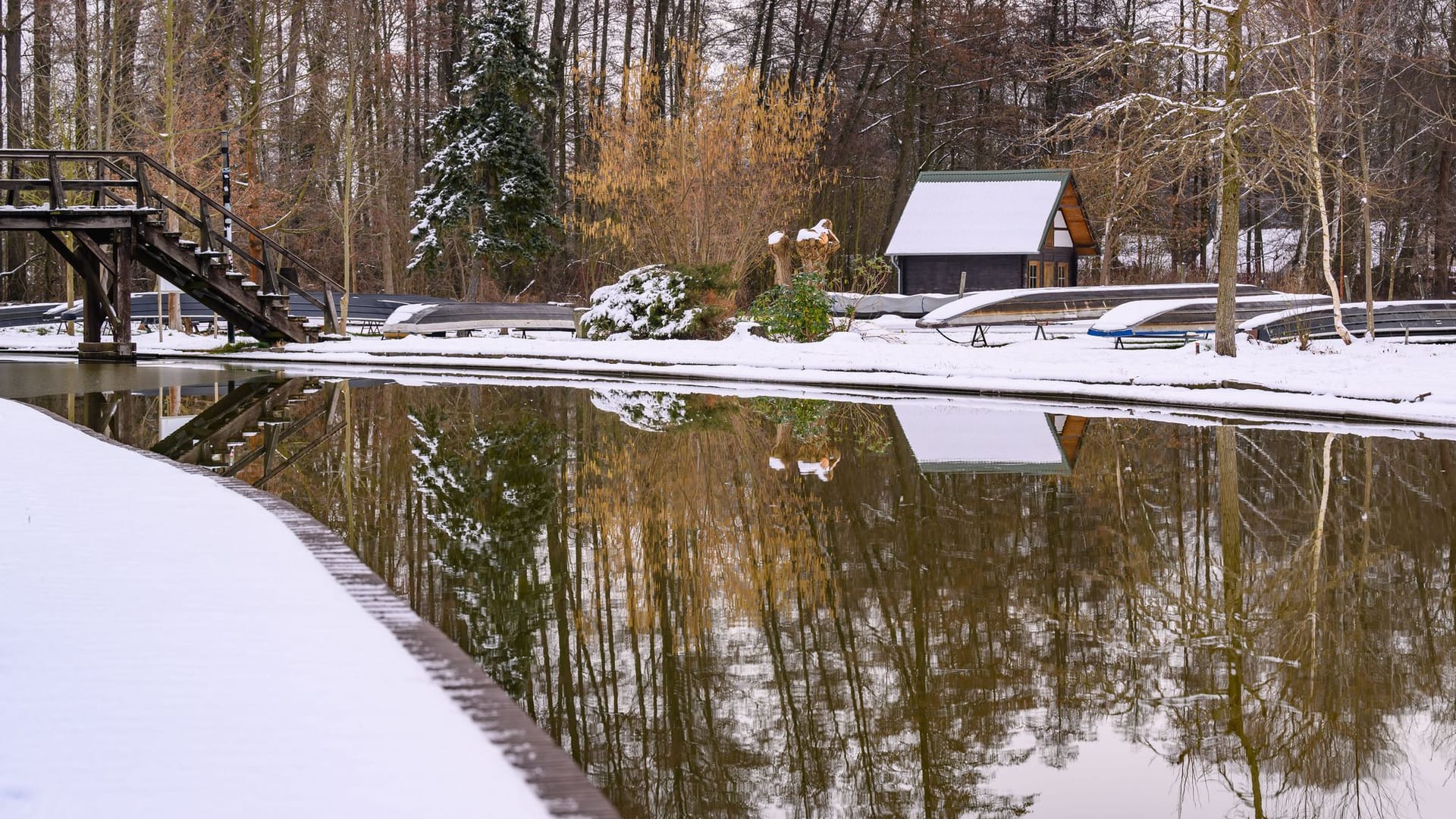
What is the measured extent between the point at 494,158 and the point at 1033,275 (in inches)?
651

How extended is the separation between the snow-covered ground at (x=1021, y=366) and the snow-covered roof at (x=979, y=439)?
2.09m

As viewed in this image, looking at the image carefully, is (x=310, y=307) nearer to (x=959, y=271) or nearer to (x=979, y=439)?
(x=959, y=271)

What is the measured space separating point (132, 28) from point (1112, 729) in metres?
36.1

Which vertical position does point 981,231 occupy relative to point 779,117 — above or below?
below

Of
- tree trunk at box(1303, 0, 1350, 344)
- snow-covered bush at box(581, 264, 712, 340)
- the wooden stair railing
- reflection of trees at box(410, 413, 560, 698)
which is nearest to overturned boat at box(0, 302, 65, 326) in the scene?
the wooden stair railing

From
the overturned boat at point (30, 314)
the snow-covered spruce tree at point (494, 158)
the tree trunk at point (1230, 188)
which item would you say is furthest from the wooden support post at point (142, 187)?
the tree trunk at point (1230, 188)


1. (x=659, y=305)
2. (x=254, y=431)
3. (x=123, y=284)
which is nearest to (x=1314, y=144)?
(x=659, y=305)

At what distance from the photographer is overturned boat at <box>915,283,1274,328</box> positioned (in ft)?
103

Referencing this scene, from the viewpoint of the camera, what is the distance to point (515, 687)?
18.9 feet

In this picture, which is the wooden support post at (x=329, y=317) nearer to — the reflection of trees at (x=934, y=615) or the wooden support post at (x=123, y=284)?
the wooden support post at (x=123, y=284)

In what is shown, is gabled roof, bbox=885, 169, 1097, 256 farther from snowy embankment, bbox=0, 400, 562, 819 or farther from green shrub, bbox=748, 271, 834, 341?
snowy embankment, bbox=0, 400, 562, 819

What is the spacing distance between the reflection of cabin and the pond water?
89 millimetres

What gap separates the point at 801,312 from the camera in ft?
83.8

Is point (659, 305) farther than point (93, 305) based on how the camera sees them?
No
